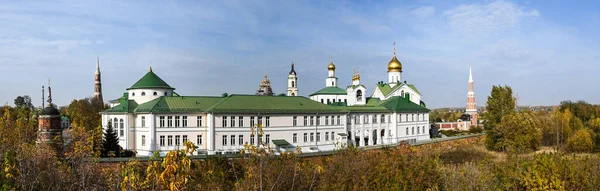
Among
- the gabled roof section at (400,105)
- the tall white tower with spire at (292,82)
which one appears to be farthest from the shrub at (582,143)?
the tall white tower with spire at (292,82)

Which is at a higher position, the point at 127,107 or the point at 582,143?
the point at 127,107

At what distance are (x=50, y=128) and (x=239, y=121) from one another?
12.4m

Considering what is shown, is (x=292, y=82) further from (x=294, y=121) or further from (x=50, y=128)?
(x=50, y=128)

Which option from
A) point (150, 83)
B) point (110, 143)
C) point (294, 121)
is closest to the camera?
point (110, 143)

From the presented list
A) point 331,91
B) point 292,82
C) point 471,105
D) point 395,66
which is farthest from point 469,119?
point 331,91

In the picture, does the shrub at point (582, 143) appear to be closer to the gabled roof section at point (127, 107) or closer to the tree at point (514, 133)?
the tree at point (514, 133)

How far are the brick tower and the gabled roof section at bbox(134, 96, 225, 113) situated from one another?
7167 mm

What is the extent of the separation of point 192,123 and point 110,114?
6.48 meters

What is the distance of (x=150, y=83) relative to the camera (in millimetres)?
35438

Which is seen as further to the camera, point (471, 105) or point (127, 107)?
point (471, 105)

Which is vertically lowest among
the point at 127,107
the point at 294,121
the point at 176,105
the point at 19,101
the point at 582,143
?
the point at 582,143

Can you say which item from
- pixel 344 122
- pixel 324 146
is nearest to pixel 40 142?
pixel 324 146

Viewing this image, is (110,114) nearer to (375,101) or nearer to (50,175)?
(50,175)

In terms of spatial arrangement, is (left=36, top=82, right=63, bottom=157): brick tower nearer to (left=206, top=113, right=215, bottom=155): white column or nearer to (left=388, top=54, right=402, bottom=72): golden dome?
(left=206, top=113, right=215, bottom=155): white column
